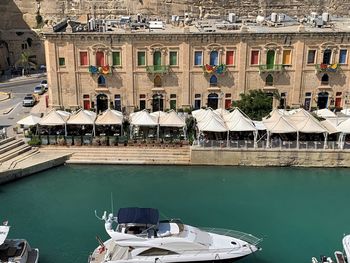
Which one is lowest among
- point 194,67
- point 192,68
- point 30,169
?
point 30,169

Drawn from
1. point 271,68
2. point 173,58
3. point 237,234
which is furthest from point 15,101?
point 237,234

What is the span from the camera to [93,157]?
43.6 metres

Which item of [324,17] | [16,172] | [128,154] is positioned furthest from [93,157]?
[324,17]

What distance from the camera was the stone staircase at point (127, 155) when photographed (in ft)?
142

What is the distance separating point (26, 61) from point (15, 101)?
79.9ft

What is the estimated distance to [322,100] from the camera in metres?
52.1

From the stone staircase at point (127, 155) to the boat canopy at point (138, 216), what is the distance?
13.9m

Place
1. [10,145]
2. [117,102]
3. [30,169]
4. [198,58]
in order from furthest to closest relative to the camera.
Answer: [117,102] → [198,58] → [10,145] → [30,169]

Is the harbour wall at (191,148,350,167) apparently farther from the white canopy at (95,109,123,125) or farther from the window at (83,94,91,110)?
the window at (83,94,91,110)

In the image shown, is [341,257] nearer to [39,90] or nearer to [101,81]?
[101,81]

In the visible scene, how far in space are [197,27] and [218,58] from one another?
21.5 ft

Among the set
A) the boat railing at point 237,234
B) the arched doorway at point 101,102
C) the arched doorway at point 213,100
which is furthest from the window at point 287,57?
the boat railing at point 237,234

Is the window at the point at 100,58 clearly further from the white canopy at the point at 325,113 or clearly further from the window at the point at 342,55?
the window at the point at 342,55

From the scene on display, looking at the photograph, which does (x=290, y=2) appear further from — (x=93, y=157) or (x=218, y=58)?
(x=93, y=157)
